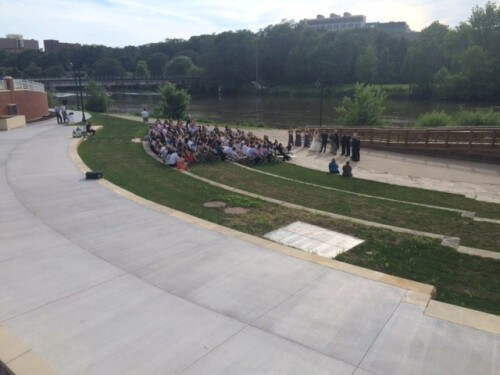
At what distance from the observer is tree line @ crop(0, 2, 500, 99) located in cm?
7675

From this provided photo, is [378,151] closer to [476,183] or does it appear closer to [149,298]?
[476,183]

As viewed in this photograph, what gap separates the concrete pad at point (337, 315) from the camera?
5.65 meters

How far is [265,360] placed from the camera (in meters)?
5.32

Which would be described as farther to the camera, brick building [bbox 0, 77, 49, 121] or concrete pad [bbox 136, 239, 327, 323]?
brick building [bbox 0, 77, 49, 121]

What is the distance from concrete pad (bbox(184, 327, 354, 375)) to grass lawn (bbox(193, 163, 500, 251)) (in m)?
5.86

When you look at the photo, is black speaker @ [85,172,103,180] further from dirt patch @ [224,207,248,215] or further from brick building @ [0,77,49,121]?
brick building @ [0,77,49,121]

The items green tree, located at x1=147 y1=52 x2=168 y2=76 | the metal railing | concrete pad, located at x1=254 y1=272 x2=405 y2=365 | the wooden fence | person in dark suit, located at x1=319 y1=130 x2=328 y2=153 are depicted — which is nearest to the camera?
concrete pad, located at x1=254 y1=272 x2=405 y2=365

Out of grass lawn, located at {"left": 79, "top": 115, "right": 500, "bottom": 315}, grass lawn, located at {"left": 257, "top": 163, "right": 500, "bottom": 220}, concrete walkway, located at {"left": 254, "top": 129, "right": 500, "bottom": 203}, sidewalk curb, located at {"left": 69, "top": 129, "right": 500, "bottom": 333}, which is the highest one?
sidewalk curb, located at {"left": 69, "top": 129, "right": 500, "bottom": 333}

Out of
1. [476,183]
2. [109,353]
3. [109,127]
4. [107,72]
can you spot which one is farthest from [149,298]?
[107,72]

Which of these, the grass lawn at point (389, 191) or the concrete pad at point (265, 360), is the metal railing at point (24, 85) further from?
the concrete pad at point (265, 360)

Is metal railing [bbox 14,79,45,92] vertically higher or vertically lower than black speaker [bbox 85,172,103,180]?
higher

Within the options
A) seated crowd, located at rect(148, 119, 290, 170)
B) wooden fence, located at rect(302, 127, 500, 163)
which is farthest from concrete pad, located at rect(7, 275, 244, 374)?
wooden fence, located at rect(302, 127, 500, 163)

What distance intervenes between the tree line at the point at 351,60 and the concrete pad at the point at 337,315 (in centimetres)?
6398

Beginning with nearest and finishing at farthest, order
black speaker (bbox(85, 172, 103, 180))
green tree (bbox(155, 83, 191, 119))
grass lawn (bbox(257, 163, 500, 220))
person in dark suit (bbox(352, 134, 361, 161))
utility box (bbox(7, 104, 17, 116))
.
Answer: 1. grass lawn (bbox(257, 163, 500, 220))
2. black speaker (bbox(85, 172, 103, 180))
3. person in dark suit (bbox(352, 134, 361, 161))
4. utility box (bbox(7, 104, 17, 116))
5. green tree (bbox(155, 83, 191, 119))
